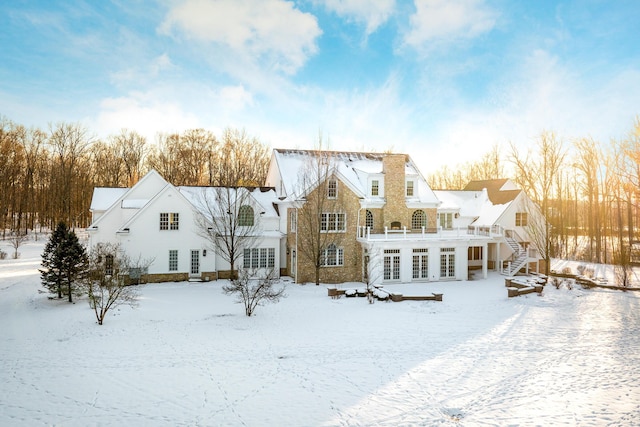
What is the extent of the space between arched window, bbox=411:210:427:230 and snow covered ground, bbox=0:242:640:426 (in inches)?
379

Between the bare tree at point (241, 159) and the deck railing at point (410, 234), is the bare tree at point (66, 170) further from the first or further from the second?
the deck railing at point (410, 234)

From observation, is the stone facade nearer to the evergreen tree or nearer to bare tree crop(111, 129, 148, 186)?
the evergreen tree

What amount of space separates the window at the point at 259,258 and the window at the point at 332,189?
6096 millimetres

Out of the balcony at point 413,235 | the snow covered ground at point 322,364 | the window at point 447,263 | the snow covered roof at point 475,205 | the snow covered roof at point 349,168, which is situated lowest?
the snow covered ground at point 322,364

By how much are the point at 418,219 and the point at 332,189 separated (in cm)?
768

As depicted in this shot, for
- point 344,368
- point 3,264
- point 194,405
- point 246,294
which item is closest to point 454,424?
point 344,368

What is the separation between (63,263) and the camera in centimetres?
1994

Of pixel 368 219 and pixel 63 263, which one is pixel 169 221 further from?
pixel 368 219

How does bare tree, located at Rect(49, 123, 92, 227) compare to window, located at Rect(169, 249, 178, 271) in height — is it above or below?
above

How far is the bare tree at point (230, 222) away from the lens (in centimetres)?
2581

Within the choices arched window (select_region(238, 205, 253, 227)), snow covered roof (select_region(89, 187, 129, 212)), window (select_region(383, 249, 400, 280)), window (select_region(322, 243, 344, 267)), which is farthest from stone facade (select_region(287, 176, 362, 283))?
snow covered roof (select_region(89, 187, 129, 212))

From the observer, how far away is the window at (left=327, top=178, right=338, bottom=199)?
86.8 feet

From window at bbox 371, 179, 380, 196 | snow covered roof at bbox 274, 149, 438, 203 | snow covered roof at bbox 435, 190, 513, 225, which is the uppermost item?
snow covered roof at bbox 274, 149, 438, 203

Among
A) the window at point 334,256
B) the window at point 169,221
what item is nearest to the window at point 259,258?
the window at point 334,256
